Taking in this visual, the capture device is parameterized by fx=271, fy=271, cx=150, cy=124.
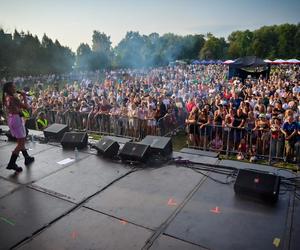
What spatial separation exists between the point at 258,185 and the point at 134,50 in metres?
71.0

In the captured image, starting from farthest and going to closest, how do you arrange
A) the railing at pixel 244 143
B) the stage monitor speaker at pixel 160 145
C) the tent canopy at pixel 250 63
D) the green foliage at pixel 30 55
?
the green foliage at pixel 30 55
the tent canopy at pixel 250 63
the railing at pixel 244 143
the stage monitor speaker at pixel 160 145

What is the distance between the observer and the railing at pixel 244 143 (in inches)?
306

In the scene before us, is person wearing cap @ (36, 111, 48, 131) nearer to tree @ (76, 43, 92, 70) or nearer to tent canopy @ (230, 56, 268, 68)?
tent canopy @ (230, 56, 268, 68)

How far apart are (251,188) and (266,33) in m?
96.8

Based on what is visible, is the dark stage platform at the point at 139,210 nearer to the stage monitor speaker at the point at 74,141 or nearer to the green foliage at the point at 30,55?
the stage monitor speaker at the point at 74,141

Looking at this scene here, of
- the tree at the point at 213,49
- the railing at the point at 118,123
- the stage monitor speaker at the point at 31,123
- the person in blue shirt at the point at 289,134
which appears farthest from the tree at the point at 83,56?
the person in blue shirt at the point at 289,134

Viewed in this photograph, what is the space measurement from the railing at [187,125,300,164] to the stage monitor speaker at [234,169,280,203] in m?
3.82

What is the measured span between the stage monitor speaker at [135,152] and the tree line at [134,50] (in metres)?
38.0

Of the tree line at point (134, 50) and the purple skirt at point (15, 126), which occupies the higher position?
the tree line at point (134, 50)

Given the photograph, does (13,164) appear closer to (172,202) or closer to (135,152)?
(135,152)

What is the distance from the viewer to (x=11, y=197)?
447 centimetres

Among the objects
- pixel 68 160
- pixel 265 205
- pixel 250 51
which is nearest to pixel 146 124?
pixel 68 160

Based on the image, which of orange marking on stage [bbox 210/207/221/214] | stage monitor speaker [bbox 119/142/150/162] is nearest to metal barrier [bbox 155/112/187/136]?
stage monitor speaker [bbox 119/142/150/162]

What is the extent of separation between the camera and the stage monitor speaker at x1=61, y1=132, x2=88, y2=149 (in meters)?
6.87
